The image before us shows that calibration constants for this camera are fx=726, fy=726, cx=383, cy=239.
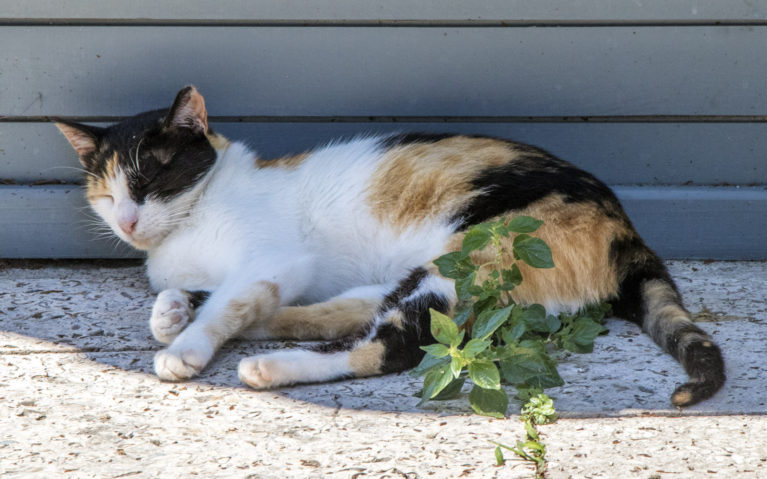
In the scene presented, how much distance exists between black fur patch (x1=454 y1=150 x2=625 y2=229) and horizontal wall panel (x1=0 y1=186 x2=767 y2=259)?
32.1 inches

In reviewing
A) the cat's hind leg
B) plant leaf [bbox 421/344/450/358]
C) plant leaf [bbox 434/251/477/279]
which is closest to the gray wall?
the cat's hind leg

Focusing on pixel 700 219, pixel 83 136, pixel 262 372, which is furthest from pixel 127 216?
pixel 700 219

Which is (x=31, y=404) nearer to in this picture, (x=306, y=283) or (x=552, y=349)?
(x=306, y=283)

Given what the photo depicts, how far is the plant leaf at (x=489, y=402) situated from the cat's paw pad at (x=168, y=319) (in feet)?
3.27

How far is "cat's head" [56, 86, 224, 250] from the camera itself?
254cm

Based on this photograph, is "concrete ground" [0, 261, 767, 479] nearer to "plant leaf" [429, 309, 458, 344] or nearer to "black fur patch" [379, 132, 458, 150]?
"plant leaf" [429, 309, 458, 344]

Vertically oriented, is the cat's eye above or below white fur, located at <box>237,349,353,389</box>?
above

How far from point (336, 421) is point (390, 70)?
172cm

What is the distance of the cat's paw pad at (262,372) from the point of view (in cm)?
195

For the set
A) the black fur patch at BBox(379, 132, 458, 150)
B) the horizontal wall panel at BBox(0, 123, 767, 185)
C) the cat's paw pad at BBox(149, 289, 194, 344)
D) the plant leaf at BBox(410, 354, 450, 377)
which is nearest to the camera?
the plant leaf at BBox(410, 354, 450, 377)

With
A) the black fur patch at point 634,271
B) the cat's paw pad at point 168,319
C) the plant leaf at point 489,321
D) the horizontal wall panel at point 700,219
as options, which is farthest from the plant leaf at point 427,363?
the horizontal wall panel at point 700,219

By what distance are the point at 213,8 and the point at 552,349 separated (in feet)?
6.31

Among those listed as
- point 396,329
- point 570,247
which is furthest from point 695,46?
point 396,329

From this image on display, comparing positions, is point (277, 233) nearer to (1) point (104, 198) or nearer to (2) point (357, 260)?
(2) point (357, 260)
